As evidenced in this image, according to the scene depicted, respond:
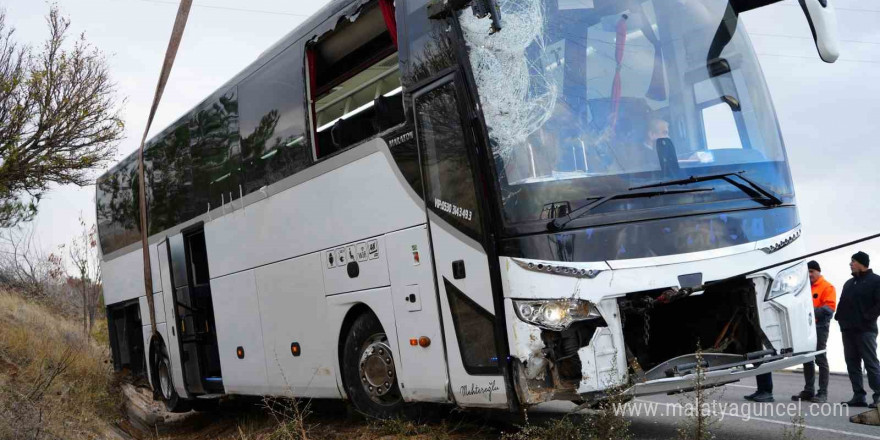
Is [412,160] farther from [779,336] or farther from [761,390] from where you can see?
[761,390]

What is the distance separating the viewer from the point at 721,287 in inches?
270

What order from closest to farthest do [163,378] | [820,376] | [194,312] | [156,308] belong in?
[820,376] → [194,312] → [156,308] → [163,378]

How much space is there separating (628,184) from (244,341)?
19.1 feet

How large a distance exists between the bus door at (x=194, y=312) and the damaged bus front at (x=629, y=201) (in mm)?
6325

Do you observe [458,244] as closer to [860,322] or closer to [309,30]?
[309,30]

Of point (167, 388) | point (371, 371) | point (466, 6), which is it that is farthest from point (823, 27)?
point (167, 388)

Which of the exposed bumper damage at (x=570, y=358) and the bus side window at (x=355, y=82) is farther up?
the bus side window at (x=355, y=82)

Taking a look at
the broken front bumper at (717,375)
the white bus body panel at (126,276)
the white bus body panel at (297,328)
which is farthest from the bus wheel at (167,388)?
the broken front bumper at (717,375)

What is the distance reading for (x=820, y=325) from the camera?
11.5 metres

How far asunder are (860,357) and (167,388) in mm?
9222

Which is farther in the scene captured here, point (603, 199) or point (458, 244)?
point (458, 244)

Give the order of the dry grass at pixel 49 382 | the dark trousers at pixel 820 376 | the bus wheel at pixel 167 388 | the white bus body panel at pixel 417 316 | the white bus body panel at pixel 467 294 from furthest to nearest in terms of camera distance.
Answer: the bus wheel at pixel 167 388, the dark trousers at pixel 820 376, the dry grass at pixel 49 382, the white bus body panel at pixel 417 316, the white bus body panel at pixel 467 294

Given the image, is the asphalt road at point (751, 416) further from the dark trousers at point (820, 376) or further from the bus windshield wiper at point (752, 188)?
the bus windshield wiper at point (752, 188)

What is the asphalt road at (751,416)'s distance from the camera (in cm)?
793
